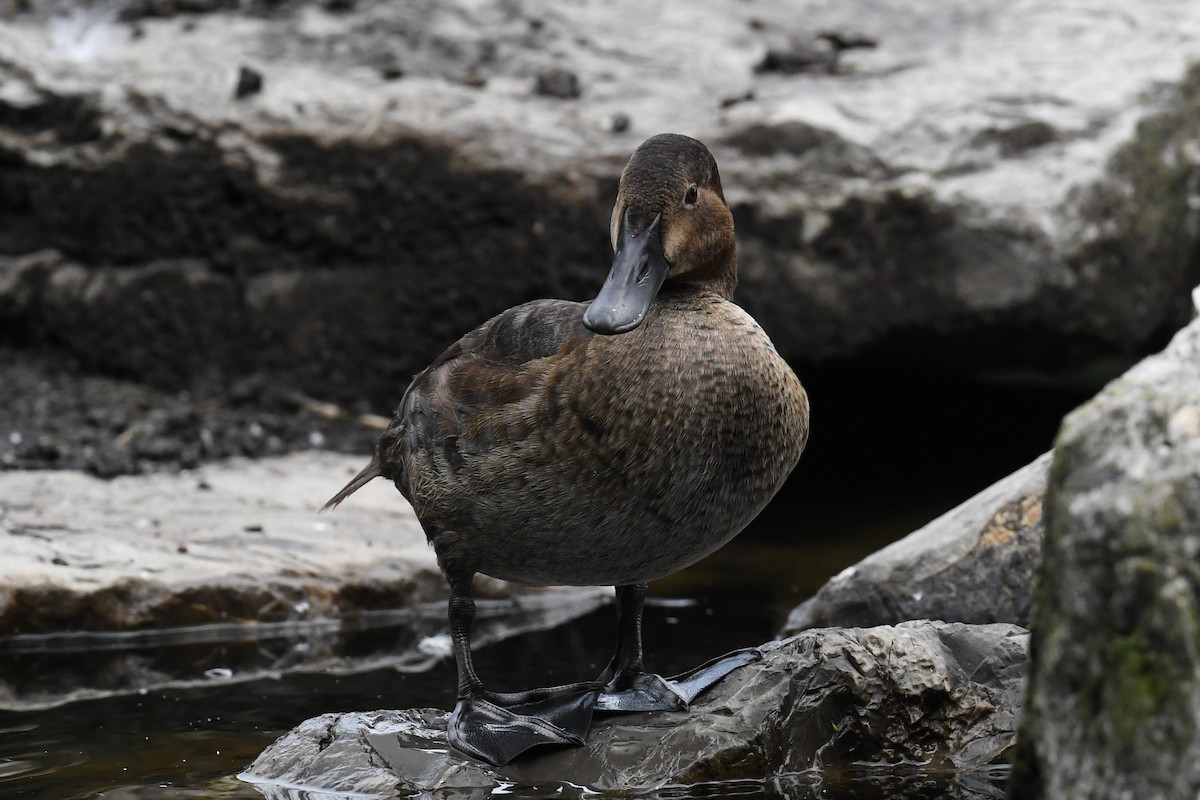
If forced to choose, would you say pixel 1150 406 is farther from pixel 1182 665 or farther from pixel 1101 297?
pixel 1101 297

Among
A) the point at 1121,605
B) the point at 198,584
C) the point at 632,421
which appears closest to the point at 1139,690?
the point at 1121,605

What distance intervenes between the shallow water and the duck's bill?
131 cm

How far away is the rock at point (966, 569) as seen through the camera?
16.0 feet

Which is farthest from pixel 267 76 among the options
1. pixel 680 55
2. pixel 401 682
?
pixel 401 682

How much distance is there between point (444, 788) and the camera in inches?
153

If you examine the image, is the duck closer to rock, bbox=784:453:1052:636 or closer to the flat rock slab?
rock, bbox=784:453:1052:636

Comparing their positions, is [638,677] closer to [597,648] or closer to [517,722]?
[517,722]

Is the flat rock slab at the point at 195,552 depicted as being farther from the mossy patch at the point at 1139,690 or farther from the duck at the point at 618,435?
the mossy patch at the point at 1139,690

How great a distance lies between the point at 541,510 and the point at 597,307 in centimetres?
59

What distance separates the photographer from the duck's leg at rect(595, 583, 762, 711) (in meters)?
4.21

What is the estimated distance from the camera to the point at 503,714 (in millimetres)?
4090

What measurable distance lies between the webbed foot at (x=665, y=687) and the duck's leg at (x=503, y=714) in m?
0.07

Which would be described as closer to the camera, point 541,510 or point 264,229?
point 541,510

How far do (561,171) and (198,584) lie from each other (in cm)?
295
